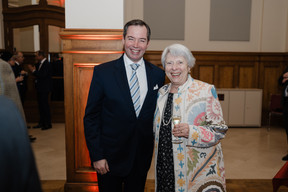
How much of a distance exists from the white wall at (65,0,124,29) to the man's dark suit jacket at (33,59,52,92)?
3701mm

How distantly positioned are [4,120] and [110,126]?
1.39 metres

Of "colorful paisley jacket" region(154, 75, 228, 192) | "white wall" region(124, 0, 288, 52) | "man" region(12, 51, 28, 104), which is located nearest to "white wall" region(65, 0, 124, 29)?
"colorful paisley jacket" region(154, 75, 228, 192)

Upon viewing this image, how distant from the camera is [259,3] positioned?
700 centimetres

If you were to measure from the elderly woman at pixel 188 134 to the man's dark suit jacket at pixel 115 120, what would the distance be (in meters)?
0.13

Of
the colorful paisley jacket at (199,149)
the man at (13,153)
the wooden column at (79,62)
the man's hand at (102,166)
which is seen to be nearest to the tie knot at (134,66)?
the colorful paisley jacket at (199,149)

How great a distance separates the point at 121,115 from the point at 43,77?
4893 mm

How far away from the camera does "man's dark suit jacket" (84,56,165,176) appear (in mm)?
1830

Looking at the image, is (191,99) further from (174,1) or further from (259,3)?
(259,3)

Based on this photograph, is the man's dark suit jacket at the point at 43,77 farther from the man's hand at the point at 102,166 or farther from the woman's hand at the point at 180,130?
the woman's hand at the point at 180,130

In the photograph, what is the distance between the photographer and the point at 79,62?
108 inches

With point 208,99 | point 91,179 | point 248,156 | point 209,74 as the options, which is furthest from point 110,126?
point 209,74

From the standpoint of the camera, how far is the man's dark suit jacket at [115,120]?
1830 millimetres

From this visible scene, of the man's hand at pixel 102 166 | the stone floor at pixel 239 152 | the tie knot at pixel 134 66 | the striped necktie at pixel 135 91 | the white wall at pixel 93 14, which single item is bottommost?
the stone floor at pixel 239 152

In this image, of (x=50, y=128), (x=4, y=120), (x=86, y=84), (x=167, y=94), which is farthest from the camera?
(x=50, y=128)
